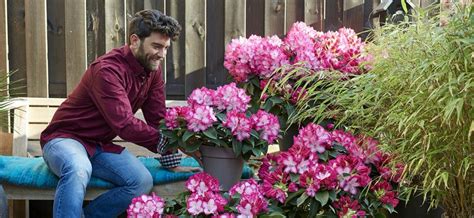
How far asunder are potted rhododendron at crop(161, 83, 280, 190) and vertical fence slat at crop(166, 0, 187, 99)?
1.19m

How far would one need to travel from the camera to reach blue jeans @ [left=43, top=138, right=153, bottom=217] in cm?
245

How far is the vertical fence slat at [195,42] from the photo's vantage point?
3561 mm

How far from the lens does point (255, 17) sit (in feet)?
12.1

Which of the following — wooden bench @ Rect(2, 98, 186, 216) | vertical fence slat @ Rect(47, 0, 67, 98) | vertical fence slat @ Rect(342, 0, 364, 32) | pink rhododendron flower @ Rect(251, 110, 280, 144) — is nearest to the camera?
pink rhododendron flower @ Rect(251, 110, 280, 144)

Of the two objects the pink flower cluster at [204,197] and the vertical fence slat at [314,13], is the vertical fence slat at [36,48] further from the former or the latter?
the pink flower cluster at [204,197]

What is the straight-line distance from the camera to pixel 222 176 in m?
2.52

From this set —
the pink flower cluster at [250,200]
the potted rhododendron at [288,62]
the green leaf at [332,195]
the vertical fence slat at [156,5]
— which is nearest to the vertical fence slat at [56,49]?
the vertical fence slat at [156,5]

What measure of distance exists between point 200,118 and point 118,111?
358 millimetres

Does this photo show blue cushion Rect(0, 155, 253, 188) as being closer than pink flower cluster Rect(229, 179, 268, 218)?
No

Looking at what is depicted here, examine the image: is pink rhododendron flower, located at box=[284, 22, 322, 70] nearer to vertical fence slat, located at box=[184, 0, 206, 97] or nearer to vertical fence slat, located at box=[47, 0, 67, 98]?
vertical fence slat, located at box=[184, 0, 206, 97]

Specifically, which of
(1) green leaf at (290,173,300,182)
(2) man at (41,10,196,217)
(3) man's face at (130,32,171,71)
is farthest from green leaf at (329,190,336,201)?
(3) man's face at (130,32,171,71)

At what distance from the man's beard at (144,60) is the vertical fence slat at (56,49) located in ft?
3.30

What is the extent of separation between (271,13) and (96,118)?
1383 millimetres

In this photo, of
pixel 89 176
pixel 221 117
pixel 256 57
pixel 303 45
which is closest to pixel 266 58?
pixel 256 57
